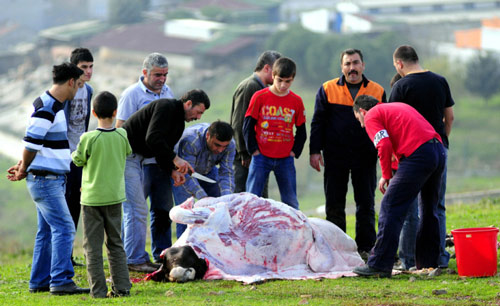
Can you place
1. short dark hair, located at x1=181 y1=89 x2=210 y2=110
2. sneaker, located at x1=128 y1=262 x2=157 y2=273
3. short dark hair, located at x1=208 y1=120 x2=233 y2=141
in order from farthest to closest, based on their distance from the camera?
sneaker, located at x1=128 y1=262 x2=157 y2=273 → short dark hair, located at x1=208 y1=120 x2=233 y2=141 → short dark hair, located at x1=181 y1=89 x2=210 y2=110

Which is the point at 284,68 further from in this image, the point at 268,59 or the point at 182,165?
the point at 182,165

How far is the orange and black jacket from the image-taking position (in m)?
9.07

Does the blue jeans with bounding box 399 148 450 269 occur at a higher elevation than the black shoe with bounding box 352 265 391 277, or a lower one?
higher

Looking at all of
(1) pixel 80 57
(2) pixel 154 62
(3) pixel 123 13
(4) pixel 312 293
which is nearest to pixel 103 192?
(4) pixel 312 293

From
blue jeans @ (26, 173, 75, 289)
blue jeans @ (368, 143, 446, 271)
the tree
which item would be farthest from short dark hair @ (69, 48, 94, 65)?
the tree

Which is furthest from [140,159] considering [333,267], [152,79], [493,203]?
[493,203]

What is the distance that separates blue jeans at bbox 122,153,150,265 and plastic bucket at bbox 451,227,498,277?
11.3 feet

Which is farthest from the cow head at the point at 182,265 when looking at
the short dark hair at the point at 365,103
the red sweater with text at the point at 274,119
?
the short dark hair at the point at 365,103

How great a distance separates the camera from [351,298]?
685cm

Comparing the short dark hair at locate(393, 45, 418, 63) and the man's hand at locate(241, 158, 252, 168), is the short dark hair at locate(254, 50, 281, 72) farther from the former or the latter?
the short dark hair at locate(393, 45, 418, 63)

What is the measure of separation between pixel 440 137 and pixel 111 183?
3.53 m

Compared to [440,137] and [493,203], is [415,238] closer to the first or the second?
[440,137]

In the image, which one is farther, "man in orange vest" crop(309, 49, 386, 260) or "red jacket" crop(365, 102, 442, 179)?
"man in orange vest" crop(309, 49, 386, 260)

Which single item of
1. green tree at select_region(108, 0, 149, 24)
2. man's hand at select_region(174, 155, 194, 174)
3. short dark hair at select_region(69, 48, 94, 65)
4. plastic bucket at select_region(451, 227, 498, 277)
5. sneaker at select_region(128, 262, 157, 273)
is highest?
green tree at select_region(108, 0, 149, 24)
